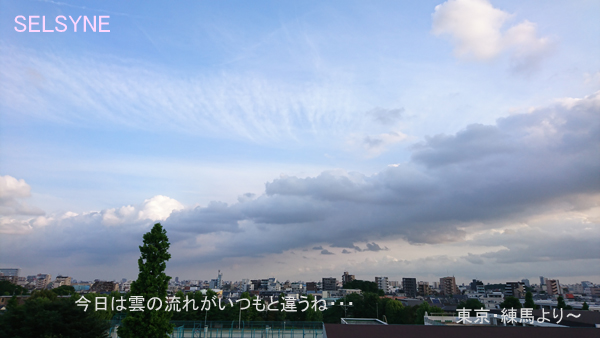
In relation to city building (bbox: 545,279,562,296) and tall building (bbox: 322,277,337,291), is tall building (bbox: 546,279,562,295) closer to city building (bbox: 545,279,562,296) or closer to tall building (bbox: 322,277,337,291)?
city building (bbox: 545,279,562,296)

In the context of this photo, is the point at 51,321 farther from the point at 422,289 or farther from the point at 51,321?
the point at 422,289

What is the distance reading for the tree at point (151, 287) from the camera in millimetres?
18672

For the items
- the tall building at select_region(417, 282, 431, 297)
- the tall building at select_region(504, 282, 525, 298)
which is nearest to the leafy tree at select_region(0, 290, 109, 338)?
the tall building at select_region(504, 282, 525, 298)

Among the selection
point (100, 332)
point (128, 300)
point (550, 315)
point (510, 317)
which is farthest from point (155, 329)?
point (550, 315)

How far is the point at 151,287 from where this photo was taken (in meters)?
19.1

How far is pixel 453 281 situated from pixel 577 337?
Answer: 135812 mm

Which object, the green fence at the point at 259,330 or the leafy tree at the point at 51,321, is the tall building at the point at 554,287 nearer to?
the green fence at the point at 259,330

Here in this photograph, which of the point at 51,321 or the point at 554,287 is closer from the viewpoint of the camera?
the point at 51,321

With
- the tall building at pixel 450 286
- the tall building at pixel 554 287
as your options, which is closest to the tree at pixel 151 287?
the tall building at pixel 450 286

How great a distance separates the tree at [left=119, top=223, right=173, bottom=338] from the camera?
18.7 metres

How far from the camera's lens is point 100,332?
71.9 ft

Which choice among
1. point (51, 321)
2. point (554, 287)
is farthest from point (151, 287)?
point (554, 287)

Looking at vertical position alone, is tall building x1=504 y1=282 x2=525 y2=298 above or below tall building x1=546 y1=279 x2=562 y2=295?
above

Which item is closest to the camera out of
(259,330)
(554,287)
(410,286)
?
(259,330)
